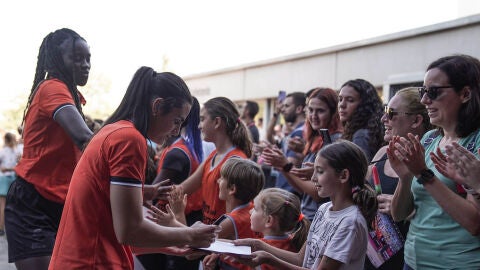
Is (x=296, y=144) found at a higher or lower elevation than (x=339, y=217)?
higher

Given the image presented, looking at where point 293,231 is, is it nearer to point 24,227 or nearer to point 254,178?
point 254,178

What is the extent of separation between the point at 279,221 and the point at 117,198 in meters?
1.77

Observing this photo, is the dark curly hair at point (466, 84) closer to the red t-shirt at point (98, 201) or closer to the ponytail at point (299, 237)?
the ponytail at point (299, 237)

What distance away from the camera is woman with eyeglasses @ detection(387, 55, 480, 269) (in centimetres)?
289

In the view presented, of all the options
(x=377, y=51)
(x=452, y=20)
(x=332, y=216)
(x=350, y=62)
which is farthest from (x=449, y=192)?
(x=350, y=62)

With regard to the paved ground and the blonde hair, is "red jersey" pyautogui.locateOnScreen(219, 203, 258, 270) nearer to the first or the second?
the blonde hair

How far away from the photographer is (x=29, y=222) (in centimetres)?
356

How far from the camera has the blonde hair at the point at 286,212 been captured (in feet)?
13.1

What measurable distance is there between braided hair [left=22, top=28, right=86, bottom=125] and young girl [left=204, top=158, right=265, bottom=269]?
1231 millimetres

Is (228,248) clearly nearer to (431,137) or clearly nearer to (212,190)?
(431,137)

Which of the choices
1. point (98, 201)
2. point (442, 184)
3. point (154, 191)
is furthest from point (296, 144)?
point (98, 201)

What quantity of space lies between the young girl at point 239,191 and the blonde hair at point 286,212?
0.29m

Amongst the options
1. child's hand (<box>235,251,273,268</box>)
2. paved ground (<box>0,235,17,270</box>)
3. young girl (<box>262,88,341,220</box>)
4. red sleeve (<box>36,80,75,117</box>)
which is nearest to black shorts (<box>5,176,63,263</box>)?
red sleeve (<box>36,80,75,117</box>)

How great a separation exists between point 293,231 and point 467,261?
140 centimetres
